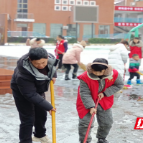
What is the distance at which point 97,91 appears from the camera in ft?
13.2

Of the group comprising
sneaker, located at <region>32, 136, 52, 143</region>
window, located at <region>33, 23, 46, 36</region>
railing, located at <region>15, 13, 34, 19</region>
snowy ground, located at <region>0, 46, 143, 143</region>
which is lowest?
snowy ground, located at <region>0, 46, 143, 143</region>

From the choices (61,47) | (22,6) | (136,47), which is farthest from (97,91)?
(22,6)

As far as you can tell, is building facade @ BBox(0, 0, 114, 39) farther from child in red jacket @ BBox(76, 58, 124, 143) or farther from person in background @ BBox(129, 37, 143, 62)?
child in red jacket @ BBox(76, 58, 124, 143)

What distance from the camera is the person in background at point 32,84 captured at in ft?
11.5

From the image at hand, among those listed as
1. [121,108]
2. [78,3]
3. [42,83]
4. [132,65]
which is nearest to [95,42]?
[78,3]

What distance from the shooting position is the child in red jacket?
12.6 feet

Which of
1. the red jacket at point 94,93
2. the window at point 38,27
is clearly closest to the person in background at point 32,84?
the red jacket at point 94,93

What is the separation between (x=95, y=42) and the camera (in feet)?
146

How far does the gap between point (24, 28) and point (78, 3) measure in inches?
361

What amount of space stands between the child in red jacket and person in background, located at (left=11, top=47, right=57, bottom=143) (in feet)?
1.35

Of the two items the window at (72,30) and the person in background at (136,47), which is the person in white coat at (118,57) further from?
the window at (72,30)

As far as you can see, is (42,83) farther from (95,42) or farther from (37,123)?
(95,42)

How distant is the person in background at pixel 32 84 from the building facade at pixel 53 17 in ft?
140

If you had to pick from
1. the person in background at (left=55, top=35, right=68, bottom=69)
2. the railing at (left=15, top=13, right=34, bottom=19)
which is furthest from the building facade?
the person in background at (left=55, top=35, right=68, bottom=69)
